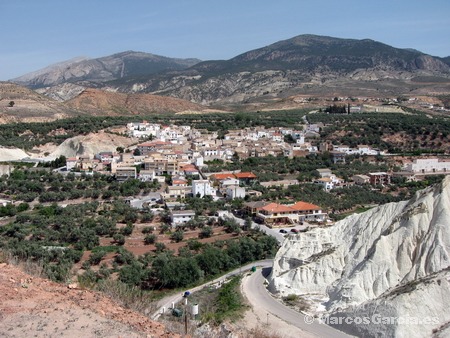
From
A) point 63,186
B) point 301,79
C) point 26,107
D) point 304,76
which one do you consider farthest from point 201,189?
point 304,76

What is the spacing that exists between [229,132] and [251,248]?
114 ft

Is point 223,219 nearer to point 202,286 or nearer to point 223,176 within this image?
point 223,176

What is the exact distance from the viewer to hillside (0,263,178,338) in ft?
24.9

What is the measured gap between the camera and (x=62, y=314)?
810 centimetres

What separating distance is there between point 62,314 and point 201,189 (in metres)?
27.9

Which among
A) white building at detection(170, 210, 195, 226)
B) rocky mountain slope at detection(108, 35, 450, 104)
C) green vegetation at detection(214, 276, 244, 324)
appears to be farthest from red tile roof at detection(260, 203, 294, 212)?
rocky mountain slope at detection(108, 35, 450, 104)

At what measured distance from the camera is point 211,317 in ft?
45.2

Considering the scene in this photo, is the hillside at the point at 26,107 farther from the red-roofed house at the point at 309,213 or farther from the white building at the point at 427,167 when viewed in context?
the white building at the point at 427,167

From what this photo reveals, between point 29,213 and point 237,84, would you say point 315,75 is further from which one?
point 29,213

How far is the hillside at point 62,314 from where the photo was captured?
759cm

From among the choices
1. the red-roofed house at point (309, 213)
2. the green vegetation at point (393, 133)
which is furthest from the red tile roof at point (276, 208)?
the green vegetation at point (393, 133)

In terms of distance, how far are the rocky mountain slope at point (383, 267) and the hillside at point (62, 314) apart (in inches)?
302

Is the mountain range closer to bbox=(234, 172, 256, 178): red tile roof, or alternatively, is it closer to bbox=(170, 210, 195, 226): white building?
bbox=(234, 172, 256, 178): red tile roof

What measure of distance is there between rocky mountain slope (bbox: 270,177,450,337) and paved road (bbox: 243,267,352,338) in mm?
469
